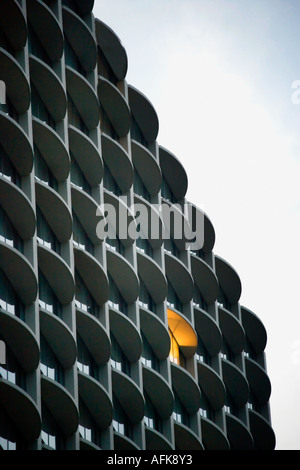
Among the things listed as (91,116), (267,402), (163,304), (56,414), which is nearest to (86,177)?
(91,116)

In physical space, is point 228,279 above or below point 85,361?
above

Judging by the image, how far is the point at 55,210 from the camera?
69500 mm

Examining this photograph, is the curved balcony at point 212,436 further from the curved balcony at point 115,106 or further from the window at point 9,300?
the window at point 9,300

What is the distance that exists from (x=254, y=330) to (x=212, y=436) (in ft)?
52.7

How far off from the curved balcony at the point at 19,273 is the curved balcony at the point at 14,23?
13272 mm

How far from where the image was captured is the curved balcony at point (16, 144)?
65.4 m

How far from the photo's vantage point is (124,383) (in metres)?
72.8

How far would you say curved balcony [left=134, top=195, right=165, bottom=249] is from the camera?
82.1 meters

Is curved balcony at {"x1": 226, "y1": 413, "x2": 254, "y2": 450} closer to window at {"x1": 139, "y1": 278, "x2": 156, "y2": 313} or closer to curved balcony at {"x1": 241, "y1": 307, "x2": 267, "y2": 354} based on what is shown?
curved balcony at {"x1": 241, "y1": 307, "x2": 267, "y2": 354}

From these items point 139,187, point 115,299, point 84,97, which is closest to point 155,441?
point 115,299

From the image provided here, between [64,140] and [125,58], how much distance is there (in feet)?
41.9

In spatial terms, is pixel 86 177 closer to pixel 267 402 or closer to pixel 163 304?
pixel 163 304

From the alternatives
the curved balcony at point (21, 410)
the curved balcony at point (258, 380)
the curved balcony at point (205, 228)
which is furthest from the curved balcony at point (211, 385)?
the curved balcony at point (21, 410)

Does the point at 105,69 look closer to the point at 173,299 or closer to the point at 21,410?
the point at 173,299
